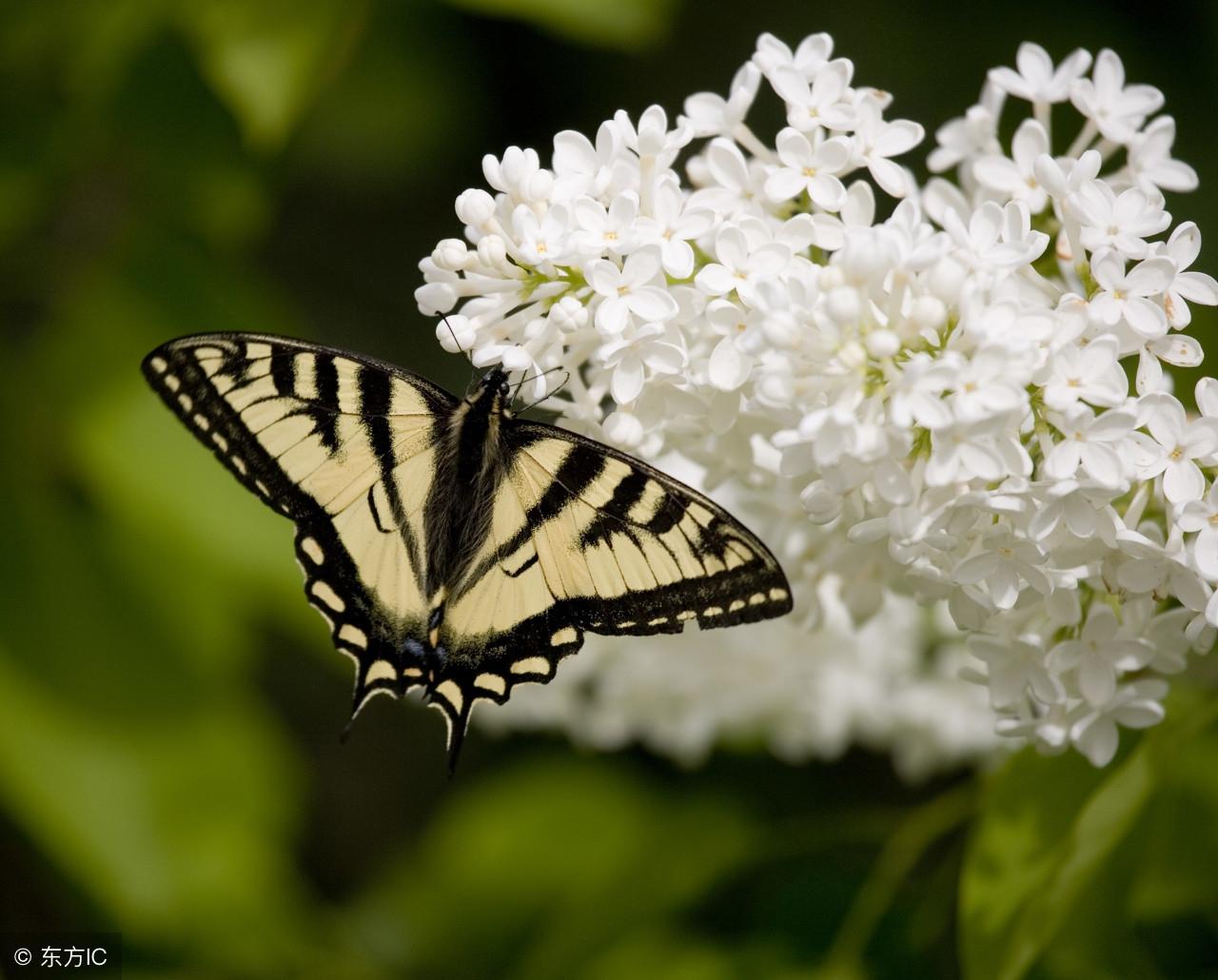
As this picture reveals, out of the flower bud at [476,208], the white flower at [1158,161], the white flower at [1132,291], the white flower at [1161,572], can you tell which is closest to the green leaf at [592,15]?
the flower bud at [476,208]

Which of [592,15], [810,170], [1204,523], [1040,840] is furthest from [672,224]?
[1040,840]

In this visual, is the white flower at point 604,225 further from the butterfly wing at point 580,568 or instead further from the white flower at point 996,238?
the white flower at point 996,238

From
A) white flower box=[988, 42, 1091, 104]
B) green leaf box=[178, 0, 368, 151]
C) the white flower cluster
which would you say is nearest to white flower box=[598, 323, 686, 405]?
the white flower cluster

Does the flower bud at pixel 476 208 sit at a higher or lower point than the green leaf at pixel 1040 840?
higher

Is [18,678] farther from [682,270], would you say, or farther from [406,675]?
[682,270]

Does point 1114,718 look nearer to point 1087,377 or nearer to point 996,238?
point 1087,377

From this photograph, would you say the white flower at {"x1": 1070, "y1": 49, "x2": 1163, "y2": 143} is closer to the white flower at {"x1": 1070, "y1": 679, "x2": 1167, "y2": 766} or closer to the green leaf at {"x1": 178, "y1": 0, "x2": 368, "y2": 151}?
the white flower at {"x1": 1070, "y1": 679, "x2": 1167, "y2": 766}
